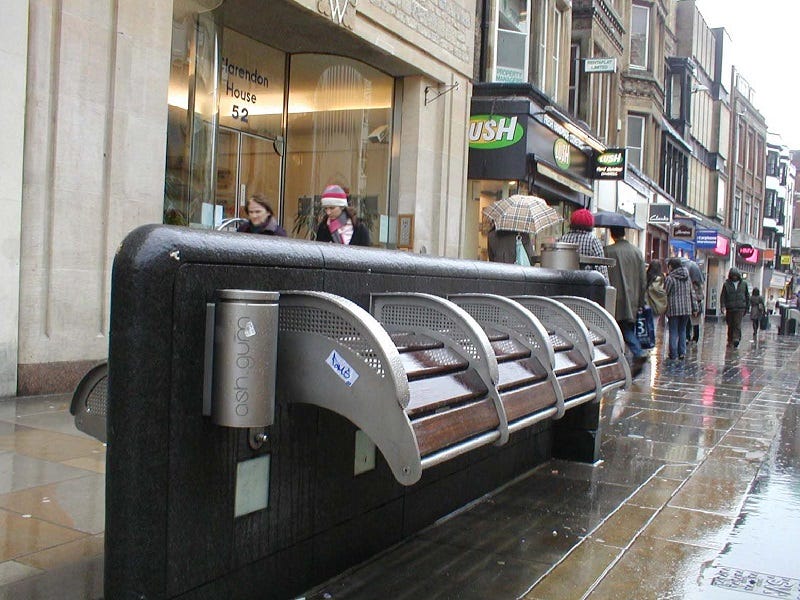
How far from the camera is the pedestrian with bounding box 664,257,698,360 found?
15773mm

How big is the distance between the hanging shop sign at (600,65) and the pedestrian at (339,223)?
693 inches

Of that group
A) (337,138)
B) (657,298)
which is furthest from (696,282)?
(337,138)

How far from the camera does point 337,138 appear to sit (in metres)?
15.4

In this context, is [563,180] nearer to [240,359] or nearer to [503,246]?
[503,246]

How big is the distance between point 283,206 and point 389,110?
2.63 m

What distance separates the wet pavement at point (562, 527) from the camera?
12.5 ft

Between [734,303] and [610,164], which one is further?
[610,164]

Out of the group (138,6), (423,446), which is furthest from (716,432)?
(138,6)

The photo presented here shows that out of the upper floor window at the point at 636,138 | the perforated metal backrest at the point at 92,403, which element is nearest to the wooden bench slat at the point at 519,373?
the perforated metal backrest at the point at 92,403

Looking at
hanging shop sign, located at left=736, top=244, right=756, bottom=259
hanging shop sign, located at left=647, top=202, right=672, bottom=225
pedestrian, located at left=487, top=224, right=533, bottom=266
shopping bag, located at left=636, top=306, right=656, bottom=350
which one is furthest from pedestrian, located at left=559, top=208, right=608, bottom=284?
hanging shop sign, located at left=736, top=244, right=756, bottom=259

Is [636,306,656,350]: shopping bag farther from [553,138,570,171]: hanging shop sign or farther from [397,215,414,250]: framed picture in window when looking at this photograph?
[553,138,570,171]: hanging shop sign

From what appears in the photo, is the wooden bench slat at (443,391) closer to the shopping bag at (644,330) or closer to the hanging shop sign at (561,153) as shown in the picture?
the shopping bag at (644,330)

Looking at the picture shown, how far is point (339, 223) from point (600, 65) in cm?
1818

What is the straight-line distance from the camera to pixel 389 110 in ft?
50.5
